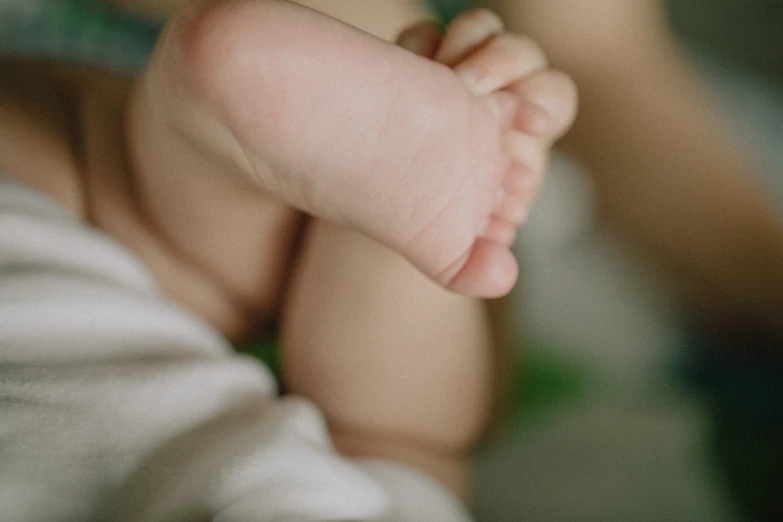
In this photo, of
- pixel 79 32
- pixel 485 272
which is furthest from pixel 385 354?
pixel 79 32

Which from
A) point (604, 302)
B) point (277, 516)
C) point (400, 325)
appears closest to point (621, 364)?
point (604, 302)

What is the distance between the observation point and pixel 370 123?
281 mm

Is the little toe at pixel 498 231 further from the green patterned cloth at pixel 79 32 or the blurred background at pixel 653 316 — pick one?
the green patterned cloth at pixel 79 32

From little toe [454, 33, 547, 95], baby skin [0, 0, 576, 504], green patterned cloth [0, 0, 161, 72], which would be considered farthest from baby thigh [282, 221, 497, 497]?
green patterned cloth [0, 0, 161, 72]

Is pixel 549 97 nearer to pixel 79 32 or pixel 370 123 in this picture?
pixel 370 123

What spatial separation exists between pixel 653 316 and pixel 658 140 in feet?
0.42

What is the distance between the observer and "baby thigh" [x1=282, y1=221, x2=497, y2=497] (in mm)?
361

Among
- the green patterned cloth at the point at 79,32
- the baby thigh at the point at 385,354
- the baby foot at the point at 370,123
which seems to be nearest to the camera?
the baby foot at the point at 370,123

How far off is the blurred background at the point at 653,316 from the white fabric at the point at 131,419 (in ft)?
0.34

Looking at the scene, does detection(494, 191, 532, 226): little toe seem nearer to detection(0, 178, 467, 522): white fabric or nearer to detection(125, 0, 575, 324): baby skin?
detection(125, 0, 575, 324): baby skin

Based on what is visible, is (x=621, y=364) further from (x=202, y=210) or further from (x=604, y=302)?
(x=202, y=210)

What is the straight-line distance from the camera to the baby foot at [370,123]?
260 mm

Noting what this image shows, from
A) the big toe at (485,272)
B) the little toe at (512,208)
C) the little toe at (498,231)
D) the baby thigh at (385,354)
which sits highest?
the little toe at (512,208)

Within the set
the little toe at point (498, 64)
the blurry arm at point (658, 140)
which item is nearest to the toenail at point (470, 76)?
the little toe at point (498, 64)
